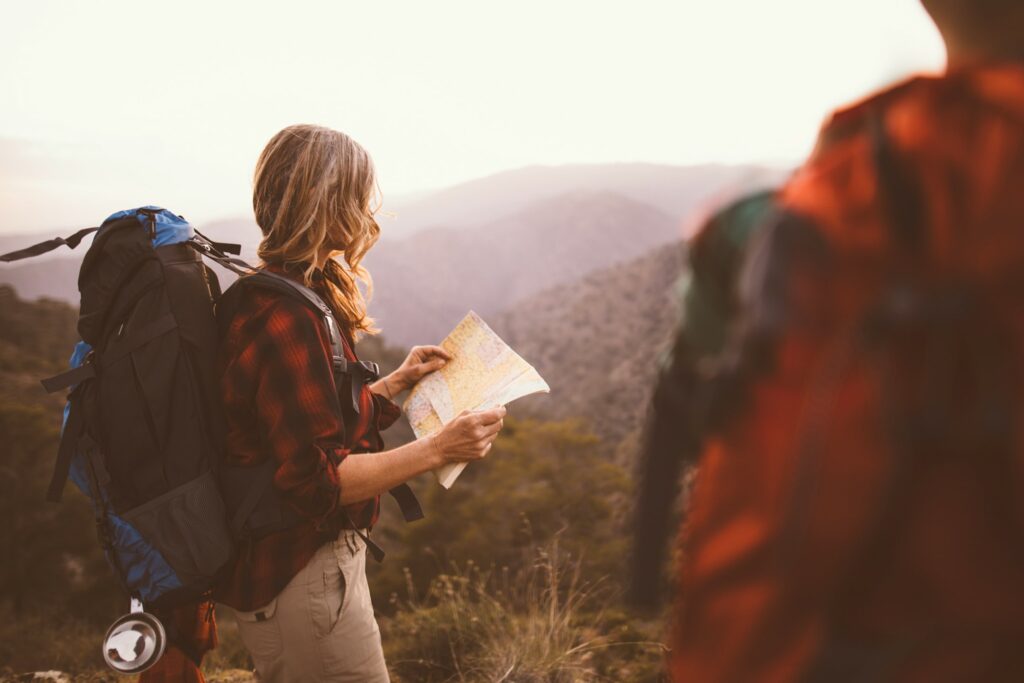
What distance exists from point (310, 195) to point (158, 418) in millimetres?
661

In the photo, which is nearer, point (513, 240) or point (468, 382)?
point (468, 382)

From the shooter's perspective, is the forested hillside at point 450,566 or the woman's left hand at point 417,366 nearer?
the woman's left hand at point 417,366

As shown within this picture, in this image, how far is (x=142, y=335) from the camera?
5.16ft

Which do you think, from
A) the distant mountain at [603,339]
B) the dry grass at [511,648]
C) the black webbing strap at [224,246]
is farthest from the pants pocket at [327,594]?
the distant mountain at [603,339]

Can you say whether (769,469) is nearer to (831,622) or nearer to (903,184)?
(831,622)

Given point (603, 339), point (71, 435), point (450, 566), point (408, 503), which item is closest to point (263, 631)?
point (408, 503)

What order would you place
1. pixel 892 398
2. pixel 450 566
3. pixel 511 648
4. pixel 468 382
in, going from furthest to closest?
pixel 450 566, pixel 511 648, pixel 468 382, pixel 892 398

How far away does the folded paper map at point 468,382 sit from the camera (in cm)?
179

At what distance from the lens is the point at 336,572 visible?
172 centimetres

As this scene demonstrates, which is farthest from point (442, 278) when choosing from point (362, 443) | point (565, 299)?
point (362, 443)

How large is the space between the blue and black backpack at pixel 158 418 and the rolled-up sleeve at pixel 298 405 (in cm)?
7

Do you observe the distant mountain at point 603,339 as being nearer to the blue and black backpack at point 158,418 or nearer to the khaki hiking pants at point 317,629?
the khaki hiking pants at point 317,629

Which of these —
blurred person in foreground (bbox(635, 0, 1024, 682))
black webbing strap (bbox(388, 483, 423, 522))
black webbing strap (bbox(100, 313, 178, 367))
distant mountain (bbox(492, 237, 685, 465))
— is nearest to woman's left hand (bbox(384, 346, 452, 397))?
black webbing strap (bbox(388, 483, 423, 522))

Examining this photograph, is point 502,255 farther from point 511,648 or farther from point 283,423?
point 283,423
